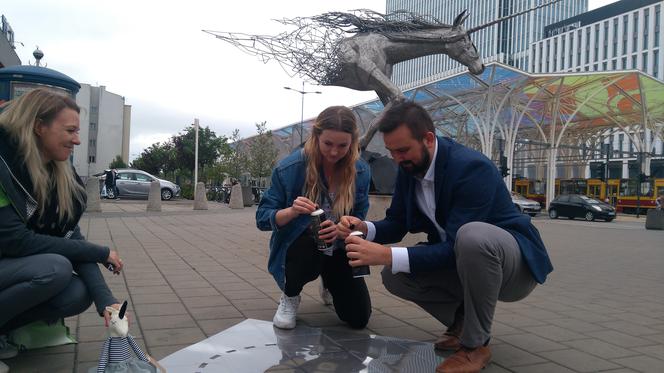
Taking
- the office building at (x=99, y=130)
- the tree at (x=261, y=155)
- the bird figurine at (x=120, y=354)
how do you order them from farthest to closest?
the office building at (x=99, y=130), the tree at (x=261, y=155), the bird figurine at (x=120, y=354)

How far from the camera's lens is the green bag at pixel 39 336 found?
2.78 metres

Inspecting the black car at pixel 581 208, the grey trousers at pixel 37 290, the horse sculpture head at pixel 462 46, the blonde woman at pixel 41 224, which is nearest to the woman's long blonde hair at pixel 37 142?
the blonde woman at pixel 41 224

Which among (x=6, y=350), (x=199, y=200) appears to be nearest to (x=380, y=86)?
(x=6, y=350)

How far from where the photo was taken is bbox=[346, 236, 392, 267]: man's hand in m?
2.48

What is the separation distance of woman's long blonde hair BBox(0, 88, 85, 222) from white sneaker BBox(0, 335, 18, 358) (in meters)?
0.69

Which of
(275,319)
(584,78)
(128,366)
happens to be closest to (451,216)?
(275,319)

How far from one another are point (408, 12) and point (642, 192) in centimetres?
2898

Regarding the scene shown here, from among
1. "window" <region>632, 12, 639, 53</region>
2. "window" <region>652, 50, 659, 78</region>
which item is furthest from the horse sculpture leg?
"window" <region>632, 12, 639, 53</region>

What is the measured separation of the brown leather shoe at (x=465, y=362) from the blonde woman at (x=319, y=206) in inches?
35.0

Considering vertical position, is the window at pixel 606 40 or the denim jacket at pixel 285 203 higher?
the window at pixel 606 40

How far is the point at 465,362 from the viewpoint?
267 centimetres

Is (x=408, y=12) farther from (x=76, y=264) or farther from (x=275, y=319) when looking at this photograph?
(x=76, y=264)

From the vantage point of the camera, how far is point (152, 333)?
3.29 m

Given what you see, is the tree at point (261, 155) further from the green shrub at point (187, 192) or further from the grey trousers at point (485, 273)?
the grey trousers at point (485, 273)
